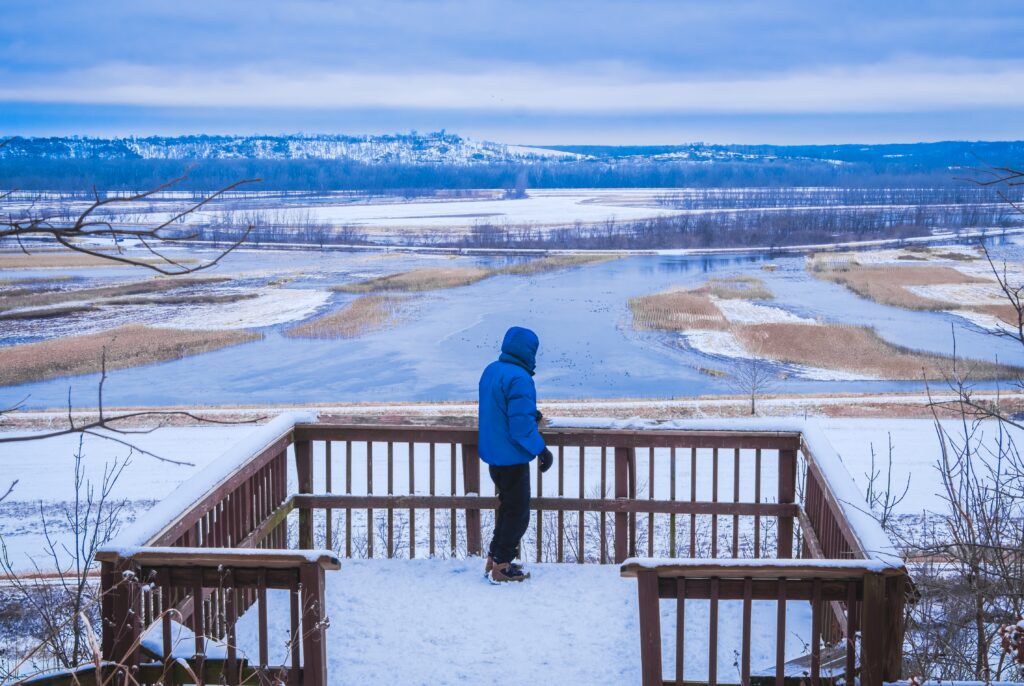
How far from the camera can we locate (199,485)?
4.35 metres

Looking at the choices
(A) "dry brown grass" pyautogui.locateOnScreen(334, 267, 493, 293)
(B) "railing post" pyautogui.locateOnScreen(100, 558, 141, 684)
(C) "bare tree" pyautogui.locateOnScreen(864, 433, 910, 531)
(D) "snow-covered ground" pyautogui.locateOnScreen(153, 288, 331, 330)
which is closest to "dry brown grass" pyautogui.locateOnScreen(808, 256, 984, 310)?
(A) "dry brown grass" pyautogui.locateOnScreen(334, 267, 493, 293)

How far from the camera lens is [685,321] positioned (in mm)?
35406

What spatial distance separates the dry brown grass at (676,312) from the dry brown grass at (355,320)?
950 cm

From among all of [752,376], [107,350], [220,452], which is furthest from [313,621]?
[107,350]

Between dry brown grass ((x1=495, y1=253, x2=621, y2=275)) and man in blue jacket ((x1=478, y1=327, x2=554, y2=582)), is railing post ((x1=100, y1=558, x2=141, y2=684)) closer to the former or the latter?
man in blue jacket ((x1=478, y1=327, x2=554, y2=582))

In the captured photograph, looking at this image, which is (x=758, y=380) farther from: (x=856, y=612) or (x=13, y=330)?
(x=13, y=330)

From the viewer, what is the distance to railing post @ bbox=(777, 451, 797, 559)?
5.51 metres

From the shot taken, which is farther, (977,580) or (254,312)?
(254,312)

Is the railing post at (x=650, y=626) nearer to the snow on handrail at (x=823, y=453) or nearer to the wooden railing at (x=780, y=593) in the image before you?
the wooden railing at (x=780, y=593)

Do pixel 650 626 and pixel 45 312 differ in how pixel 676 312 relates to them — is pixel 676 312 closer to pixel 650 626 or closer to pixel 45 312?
pixel 45 312

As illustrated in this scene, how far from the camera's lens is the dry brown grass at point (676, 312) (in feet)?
114

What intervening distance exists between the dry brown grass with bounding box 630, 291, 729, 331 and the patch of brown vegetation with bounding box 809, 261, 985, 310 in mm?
7743

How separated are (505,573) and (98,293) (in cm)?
4386

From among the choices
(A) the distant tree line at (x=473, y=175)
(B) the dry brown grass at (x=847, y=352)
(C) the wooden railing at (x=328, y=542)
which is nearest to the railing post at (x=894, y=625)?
(C) the wooden railing at (x=328, y=542)
